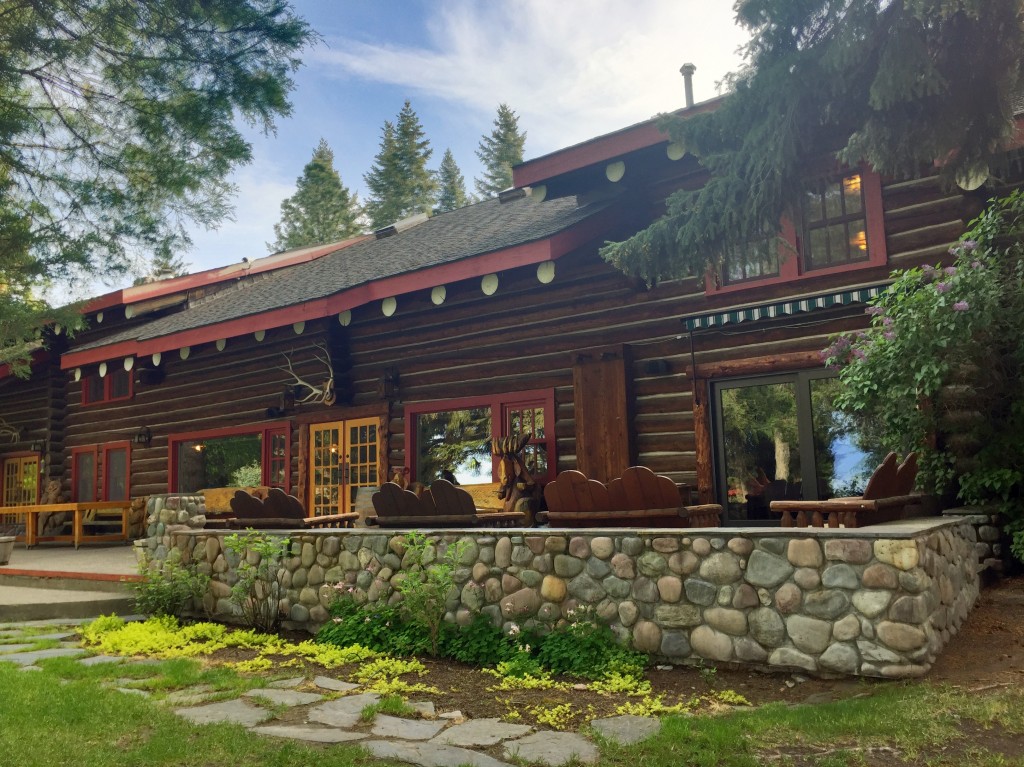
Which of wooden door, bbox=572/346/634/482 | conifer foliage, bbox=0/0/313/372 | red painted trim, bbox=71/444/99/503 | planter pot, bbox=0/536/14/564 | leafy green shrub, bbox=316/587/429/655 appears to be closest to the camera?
conifer foliage, bbox=0/0/313/372

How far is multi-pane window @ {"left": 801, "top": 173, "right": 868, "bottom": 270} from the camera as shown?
819cm

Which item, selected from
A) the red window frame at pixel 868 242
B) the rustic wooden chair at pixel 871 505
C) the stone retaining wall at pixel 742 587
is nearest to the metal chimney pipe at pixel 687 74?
the red window frame at pixel 868 242

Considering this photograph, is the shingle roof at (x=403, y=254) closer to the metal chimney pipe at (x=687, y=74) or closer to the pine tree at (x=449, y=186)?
the metal chimney pipe at (x=687, y=74)

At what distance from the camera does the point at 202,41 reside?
483cm

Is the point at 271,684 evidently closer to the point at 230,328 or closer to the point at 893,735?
the point at 893,735

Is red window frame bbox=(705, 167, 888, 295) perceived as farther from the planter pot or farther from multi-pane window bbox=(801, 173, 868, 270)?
the planter pot

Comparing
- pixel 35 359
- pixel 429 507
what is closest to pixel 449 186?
pixel 35 359

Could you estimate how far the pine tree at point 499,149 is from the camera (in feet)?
144

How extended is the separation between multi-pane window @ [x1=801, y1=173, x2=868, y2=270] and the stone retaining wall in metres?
3.37

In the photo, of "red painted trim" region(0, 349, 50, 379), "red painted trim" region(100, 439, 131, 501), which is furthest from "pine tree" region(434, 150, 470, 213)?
"red painted trim" region(100, 439, 131, 501)

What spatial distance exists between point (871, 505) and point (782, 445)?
10.9ft

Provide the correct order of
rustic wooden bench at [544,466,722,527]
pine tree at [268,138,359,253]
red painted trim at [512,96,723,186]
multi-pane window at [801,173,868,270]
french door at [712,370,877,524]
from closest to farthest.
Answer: rustic wooden bench at [544,466,722,527] → french door at [712,370,877,524] → multi-pane window at [801,173,868,270] → red painted trim at [512,96,723,186] → pine tree at [268,138,359,253]

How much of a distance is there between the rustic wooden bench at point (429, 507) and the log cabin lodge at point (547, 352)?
9.76 ft

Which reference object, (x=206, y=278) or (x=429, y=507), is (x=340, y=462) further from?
(x=206, y=278)
